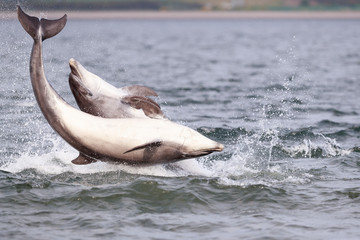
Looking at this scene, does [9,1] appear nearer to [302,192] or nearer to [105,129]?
[105,129]

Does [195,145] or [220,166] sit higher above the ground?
[195,145]

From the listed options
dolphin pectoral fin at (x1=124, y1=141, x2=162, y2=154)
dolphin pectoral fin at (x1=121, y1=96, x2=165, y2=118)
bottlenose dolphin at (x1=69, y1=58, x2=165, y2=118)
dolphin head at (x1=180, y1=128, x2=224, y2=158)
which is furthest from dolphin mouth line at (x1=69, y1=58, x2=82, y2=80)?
dolphin head at (x1=180, y1=128, x2=224, y2=158)

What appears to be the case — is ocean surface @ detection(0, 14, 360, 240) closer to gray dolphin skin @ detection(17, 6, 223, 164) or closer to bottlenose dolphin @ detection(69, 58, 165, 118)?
gray dolphin skin @ detection(17, 6, 223, 164)

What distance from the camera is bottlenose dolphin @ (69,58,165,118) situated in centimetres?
A: 1288

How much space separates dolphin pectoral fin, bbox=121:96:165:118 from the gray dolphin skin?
12cm

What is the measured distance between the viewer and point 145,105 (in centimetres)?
1255

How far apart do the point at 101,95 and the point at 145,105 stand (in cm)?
101

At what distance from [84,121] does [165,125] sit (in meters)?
1.46

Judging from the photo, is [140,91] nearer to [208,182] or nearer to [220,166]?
[208,182]

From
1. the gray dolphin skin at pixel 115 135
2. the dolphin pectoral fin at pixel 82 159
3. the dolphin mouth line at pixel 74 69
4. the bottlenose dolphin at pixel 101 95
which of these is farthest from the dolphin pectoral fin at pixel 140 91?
the dolphin pectoral fin at pixel 82 159

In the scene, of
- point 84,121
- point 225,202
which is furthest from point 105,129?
point 225,202

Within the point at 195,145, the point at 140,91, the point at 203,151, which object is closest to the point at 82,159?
the point at 140,91

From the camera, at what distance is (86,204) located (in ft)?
40.2

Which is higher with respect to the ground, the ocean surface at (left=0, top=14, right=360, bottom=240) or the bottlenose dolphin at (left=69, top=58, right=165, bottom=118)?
the bottlenose dolphin at (left=69, top=58, right=165, bottom=118)
